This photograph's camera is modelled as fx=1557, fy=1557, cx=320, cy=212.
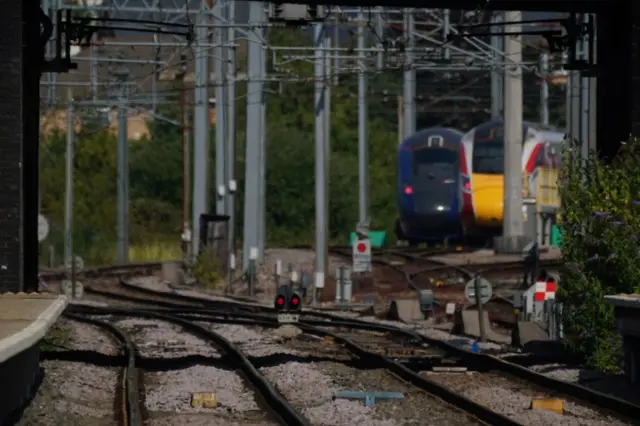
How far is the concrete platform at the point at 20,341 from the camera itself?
11062 mm

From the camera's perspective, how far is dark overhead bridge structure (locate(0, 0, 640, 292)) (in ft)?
58.1

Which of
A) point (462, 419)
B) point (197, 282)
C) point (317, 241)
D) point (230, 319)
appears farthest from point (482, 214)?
point (462, 419)

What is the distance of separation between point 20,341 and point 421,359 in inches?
349

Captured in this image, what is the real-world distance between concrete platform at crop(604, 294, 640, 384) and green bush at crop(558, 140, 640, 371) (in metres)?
1.69

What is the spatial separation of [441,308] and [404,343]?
27.4ft

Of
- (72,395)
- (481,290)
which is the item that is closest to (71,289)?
(481,290)

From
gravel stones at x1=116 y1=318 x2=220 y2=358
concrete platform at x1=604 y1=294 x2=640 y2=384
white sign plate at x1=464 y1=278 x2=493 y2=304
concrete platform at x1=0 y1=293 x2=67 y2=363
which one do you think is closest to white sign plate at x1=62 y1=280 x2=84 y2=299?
gravel stones at x1=116 y1=318 x2=220 y2=358

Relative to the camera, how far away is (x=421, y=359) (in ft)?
62.0

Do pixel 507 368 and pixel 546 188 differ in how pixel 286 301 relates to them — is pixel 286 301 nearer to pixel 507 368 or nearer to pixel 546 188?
pixel 507 368

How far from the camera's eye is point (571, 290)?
18641 mm

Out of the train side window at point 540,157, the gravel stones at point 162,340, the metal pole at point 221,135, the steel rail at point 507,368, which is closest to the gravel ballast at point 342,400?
the gravel stones at point 162,340

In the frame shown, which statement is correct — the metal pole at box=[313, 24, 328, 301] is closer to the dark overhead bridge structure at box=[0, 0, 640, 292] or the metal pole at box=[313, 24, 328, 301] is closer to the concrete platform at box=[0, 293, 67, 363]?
the dark overhead bridge structure at box=[0, 0, 640, 292]

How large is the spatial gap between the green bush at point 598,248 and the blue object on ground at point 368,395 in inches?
160

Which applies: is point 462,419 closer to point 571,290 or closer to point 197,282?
point 571,290
